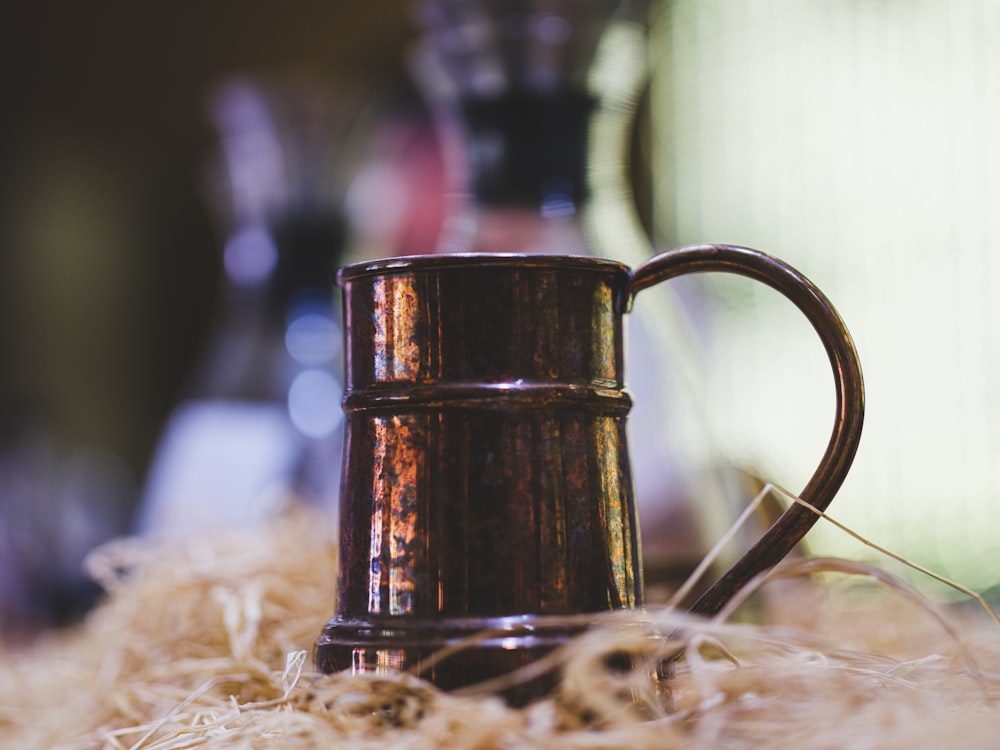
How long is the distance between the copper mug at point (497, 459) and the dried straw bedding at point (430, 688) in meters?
0.02

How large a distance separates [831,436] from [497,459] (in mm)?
96

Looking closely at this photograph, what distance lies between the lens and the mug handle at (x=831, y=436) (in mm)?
333

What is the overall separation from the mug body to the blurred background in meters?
0.23

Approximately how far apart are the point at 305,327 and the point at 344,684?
56 centimetres

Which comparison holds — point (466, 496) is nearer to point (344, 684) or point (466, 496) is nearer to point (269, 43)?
point (344, 684)

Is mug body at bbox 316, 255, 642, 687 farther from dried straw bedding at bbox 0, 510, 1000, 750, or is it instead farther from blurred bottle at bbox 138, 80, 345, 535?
blurred bottle at bbox 138, 80, 345, 535

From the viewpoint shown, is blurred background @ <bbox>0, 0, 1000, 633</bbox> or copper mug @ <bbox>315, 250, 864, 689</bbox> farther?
blurred background @ <bbox>0, 0, 1000, 633</bbox>

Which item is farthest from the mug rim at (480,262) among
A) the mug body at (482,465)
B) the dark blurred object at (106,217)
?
the dark blurred object at (106,217)

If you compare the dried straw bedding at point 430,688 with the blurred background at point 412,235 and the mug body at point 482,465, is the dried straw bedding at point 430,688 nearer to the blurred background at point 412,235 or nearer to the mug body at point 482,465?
the mug body at point 482,465

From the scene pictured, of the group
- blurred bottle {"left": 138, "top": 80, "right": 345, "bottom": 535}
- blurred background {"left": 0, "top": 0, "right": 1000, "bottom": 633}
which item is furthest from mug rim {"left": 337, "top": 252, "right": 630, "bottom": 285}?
blurred bottle {"left": 138, "top": 80, "right": 345, "bottom": 535}

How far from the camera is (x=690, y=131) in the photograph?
1.78 metres

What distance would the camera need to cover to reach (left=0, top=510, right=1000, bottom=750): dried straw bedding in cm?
28

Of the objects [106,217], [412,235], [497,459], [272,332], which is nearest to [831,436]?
[497,459]

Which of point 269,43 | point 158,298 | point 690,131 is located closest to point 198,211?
point 158,298
